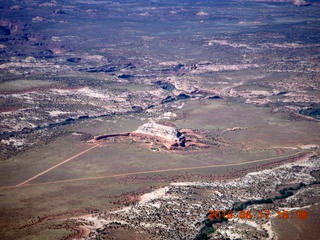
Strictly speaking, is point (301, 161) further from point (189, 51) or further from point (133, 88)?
point (189, 51)

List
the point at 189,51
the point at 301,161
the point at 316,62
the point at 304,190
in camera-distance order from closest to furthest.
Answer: the point at 304,190 → the point at 301,161 → the point at 316,62 → the point at 189,51

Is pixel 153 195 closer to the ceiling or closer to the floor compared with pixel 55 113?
closer to the floor

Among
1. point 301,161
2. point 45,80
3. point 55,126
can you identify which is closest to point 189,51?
point 45,80

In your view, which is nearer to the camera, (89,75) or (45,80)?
(45,80)

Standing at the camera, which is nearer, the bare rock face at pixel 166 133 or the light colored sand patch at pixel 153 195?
the light colored sand patch at pixel 153 195

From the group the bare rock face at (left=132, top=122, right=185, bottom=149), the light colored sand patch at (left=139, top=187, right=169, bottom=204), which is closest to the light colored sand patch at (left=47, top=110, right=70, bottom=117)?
the bare rock face at (left=132, top=122, right=185, bottom=149)
